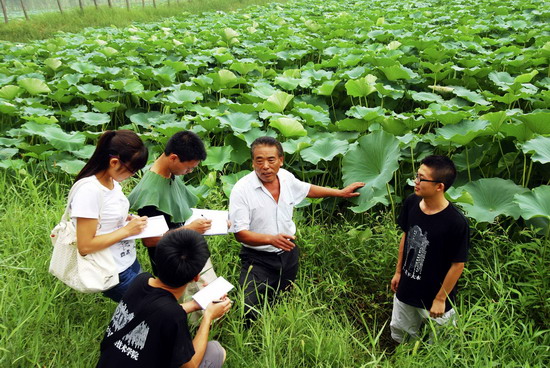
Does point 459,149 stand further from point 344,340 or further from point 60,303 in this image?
point 60,303

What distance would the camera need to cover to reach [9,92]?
5.08 meters

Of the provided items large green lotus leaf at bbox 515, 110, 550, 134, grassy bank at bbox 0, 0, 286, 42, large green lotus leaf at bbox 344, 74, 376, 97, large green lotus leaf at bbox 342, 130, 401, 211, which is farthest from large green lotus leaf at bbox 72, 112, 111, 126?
grassy bank at bbox 0, 0, 286, 42

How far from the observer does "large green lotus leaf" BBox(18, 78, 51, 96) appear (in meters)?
5.19

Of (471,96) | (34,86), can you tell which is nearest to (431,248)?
(471,96)

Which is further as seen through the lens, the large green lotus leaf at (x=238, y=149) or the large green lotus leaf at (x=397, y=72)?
the large green lotus leaf at (x=397, y=72)

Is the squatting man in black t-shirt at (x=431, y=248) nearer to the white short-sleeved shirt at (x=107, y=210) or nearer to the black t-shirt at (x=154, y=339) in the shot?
the black t-shirt at (x=154, y=339)

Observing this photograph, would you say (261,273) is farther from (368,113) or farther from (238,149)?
(238,149)

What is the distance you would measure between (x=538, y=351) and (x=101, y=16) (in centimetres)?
1678

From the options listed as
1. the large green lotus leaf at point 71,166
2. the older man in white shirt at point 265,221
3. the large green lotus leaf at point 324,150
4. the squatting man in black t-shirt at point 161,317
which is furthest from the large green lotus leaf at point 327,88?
the squatting man in black t-shirt at point 161,317

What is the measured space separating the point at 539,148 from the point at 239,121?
2.41 metres

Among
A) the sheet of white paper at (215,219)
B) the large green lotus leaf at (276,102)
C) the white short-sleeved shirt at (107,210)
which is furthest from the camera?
the large green lotus leaf at (276,102)

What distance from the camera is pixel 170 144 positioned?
2053 mm

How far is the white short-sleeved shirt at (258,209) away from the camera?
2.22 metres

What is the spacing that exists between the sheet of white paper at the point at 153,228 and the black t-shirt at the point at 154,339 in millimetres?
479
